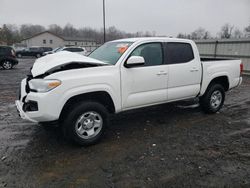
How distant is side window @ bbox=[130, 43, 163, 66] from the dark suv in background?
14209mm

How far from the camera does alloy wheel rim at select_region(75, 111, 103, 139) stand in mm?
3710

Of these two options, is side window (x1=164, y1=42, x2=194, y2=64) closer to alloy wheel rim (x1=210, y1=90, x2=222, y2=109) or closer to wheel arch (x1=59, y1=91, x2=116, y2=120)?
alloy wheel rim (x1=210, y1=90, x2=222, y2=109)

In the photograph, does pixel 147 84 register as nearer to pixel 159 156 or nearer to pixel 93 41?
pixel 159 156

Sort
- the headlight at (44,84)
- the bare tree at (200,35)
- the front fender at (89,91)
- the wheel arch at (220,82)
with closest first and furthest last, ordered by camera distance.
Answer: the headlight at (44,84) → the front fender at (89,91) → the wheel arch at (220,82) → the bare tree at (200,35)

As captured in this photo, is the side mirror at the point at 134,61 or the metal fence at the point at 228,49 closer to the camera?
the side mirror at the point at 134,61

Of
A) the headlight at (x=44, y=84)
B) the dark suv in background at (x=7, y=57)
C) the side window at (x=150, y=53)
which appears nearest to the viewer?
the headlight at (x=44, y=84)

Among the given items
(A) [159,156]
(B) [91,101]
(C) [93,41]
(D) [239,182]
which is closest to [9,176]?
(B) [91,101]

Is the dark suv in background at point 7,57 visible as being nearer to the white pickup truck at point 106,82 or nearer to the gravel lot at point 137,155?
the gravel lot at point 137,155

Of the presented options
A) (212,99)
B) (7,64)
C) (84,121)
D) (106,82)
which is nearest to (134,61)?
(106,82)

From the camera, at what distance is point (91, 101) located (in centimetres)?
381

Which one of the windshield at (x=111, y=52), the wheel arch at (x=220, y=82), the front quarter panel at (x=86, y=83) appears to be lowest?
the wheel arch at (x=220, y=82)

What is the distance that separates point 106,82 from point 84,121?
0.77m

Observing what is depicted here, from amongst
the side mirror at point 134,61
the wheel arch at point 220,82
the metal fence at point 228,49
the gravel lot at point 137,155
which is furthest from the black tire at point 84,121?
the metal fence at point 228,49

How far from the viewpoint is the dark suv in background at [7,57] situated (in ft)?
50.4
